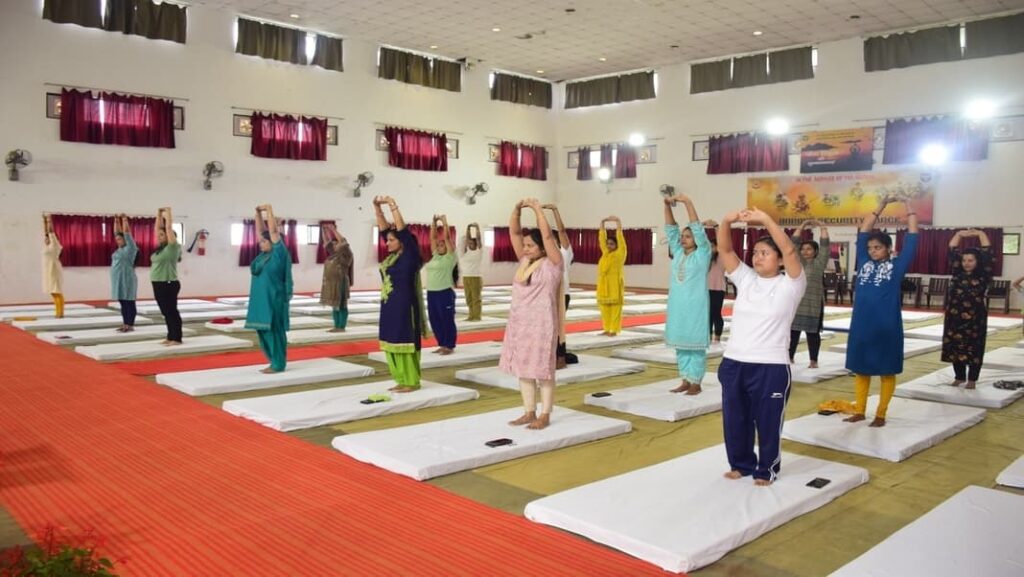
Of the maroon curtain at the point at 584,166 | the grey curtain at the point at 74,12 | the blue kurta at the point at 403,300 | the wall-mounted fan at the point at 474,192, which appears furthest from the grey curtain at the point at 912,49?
the grey curtain at the point at 74,12

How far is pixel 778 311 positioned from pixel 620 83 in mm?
19028

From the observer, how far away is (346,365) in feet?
25.8

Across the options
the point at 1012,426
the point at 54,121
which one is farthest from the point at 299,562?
the point at 54,121

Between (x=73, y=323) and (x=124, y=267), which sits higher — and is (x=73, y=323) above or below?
below

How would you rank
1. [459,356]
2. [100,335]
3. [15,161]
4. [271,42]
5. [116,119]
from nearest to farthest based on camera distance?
[459,356], [100,335], [15,161], [116,119], [271,42]

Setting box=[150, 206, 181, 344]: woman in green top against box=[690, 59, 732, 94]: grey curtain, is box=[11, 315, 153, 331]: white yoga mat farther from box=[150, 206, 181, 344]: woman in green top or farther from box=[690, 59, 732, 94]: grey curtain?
box=[690, 59, 732, 94]: grey curtain

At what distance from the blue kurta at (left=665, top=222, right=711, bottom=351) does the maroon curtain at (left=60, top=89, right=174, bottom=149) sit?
12878 millimetres

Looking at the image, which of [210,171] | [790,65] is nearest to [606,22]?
[790,65]

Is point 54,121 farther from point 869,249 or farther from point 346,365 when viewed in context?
point 869,249

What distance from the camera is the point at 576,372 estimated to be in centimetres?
771

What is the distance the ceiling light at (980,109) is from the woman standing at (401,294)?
1452 centimetres

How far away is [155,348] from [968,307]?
8.33 metres

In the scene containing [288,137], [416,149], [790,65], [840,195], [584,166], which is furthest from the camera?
[584,166]

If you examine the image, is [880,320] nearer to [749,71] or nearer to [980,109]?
[980,109]
